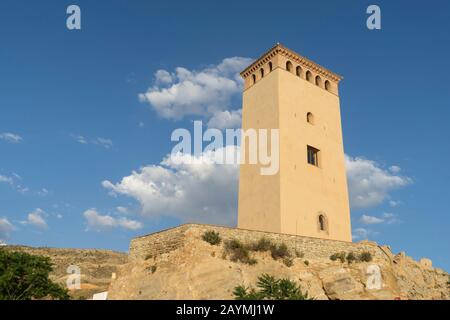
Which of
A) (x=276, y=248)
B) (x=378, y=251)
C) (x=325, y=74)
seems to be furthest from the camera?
(x=325, y=74)

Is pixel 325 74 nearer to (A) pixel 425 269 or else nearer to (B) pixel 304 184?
(B) pixel 304 184

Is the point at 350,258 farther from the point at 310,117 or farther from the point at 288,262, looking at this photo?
the point at 310,117

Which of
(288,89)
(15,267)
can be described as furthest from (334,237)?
(15,267)

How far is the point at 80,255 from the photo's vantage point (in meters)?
39.1

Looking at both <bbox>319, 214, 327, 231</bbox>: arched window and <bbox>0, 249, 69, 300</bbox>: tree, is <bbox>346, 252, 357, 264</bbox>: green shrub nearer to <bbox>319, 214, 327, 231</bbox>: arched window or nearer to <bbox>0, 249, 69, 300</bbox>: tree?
<bbox>319, 214, 327, 231</bbox>: arched window

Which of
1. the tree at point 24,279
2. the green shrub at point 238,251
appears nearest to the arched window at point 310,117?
the green shrub at point 238,251

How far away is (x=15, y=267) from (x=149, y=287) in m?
5.78

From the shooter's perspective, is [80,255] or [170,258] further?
[80,255]

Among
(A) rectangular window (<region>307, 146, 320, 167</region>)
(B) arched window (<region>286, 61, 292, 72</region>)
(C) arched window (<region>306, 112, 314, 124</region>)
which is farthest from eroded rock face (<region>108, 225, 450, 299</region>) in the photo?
(B) arched window (<region>286, 61, 292, 72</region>)

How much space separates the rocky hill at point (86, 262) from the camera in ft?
103

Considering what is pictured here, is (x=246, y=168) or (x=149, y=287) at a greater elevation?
(x=246, y=168)

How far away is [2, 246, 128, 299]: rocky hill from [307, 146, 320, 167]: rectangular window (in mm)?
15908

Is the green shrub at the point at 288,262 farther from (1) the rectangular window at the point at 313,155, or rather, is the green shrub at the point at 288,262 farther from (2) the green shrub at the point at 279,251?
(1) the rectangular window at the point at 313,155

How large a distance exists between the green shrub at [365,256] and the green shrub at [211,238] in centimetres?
719
